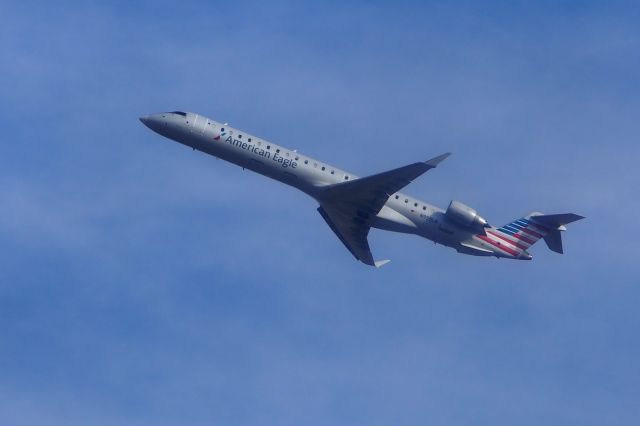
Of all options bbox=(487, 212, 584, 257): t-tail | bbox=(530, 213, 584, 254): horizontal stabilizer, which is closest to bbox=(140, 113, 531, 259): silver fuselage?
bbox=(487, 212, 584, 257): t-tail

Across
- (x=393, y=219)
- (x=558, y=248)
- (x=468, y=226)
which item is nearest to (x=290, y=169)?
(x=393, y=219)

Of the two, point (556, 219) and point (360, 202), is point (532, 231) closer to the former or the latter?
point (556, 219)

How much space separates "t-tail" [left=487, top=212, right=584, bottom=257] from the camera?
68500 millimetres

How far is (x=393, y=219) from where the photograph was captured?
2662 inches

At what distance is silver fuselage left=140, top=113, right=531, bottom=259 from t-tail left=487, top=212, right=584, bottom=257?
1851 mm

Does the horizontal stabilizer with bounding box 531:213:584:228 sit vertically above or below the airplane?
above

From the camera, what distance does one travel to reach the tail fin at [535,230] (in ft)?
225

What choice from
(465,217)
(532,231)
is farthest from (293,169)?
(532,231)

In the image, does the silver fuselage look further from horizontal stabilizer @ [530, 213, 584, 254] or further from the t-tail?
horizontal stabilizer @ [530, 213, 584, 254]

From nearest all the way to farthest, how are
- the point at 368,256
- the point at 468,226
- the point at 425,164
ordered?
the point at 425,164, the point at 468,226, the point at 368,256

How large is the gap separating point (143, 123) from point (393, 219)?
53.5ft

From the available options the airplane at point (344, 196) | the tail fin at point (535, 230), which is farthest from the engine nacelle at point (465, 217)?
the tail fin at point (535, 230)

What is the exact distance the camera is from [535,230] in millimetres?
69188

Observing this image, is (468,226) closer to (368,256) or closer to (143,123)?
(368,256)
